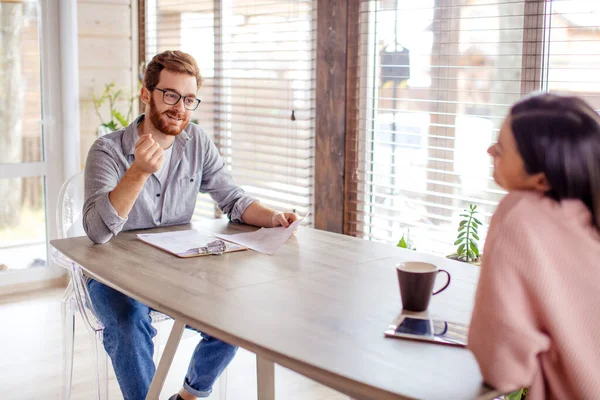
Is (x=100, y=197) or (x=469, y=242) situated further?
(x=469, y=242)

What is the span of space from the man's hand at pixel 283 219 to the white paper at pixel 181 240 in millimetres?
212

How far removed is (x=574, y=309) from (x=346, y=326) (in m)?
0.44

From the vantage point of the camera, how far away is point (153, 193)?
2.43 meters

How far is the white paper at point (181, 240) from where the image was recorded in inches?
79.9

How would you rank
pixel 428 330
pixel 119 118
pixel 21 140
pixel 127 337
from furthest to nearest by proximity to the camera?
pixel 119 118, pixel 21 140, pixel 127 337, pixel 428 330

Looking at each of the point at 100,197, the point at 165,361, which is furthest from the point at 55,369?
the point at 165,361

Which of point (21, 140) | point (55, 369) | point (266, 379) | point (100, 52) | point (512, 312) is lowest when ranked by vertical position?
point (55, 369)

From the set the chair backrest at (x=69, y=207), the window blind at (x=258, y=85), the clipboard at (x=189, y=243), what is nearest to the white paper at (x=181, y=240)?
the clipboard at (x=189, y=243)

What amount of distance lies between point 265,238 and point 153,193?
481 mm

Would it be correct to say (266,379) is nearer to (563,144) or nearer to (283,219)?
(283,219)

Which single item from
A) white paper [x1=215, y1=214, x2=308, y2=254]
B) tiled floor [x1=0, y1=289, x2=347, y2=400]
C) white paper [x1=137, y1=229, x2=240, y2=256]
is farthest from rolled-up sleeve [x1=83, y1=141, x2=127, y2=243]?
tiled floor [x1=0, y1=289, x2=347, y2=400]

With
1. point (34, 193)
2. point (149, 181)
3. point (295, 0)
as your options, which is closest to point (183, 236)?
point (149, 181)

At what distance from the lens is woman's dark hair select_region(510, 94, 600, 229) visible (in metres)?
1.12

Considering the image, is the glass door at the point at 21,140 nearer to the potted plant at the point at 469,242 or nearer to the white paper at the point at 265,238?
the white paper at the point at 265,238
